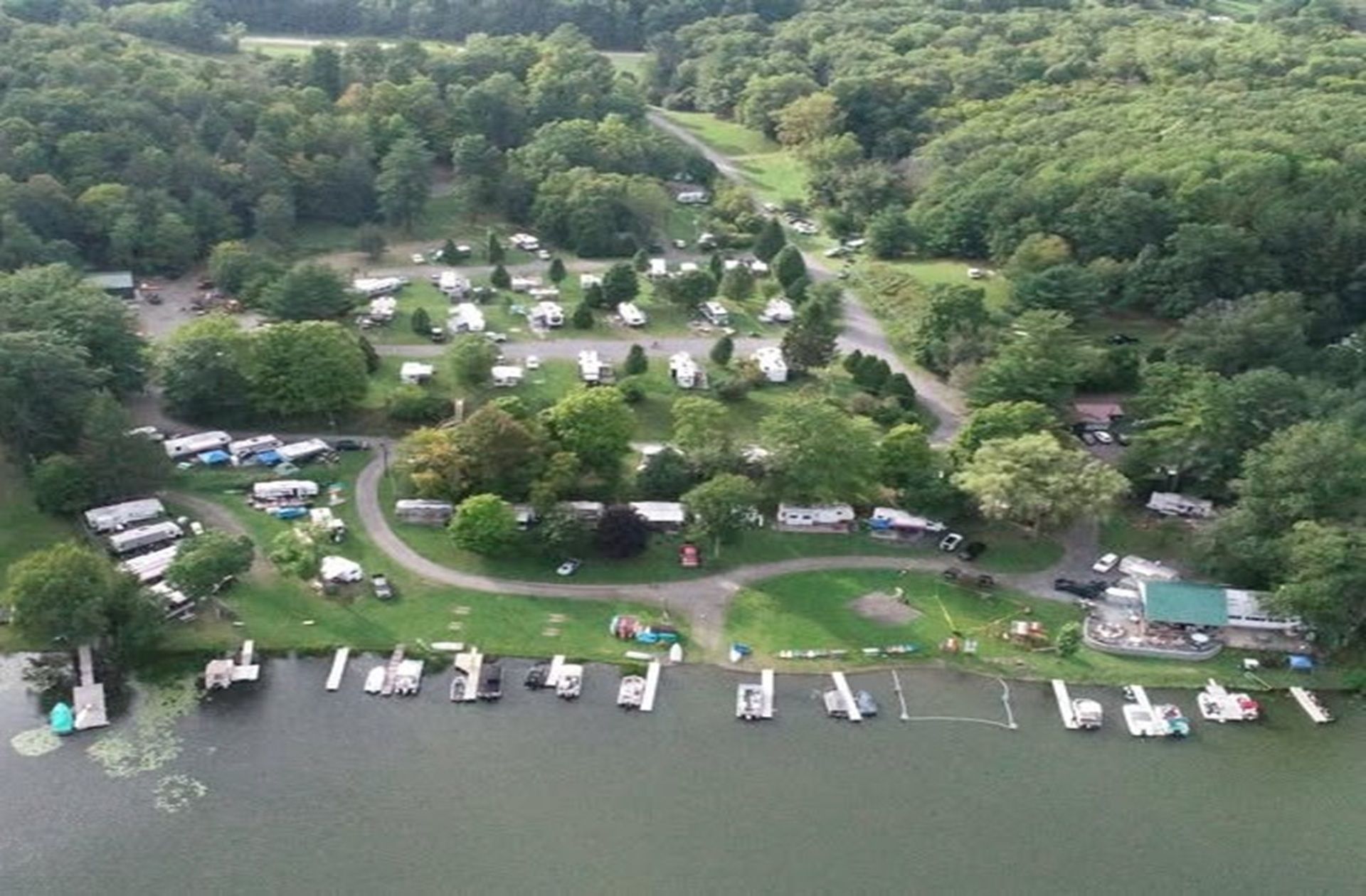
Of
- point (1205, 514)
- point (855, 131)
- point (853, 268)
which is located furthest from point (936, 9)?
point (1205, 514)

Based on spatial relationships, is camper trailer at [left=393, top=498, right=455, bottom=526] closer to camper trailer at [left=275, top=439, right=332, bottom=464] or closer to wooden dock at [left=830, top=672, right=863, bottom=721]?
camper trailer at [left=275, top=439, right=332, bottom=464]

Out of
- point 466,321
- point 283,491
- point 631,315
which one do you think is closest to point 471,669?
point 283,491

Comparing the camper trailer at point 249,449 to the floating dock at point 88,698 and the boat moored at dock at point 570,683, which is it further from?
the boat moored at dock at point 570,683

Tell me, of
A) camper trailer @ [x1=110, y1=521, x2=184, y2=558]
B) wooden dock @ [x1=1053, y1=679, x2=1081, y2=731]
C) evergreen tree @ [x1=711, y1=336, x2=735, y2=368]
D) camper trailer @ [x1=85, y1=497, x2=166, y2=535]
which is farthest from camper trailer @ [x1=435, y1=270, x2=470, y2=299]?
wooden dock @ [x1=1053, y1=679, x2=1081, y2=731]

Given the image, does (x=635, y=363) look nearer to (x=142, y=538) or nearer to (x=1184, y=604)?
(x=142, y=538)

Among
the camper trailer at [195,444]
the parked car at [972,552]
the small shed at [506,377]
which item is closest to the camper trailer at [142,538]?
the camper trailer at [195,444]

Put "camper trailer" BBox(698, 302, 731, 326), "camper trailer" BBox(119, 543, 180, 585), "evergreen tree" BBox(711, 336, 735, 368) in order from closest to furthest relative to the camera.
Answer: "camper trailer" BBox(119, 543, 180, 585) → "evergreen tree" BBox(711, 336, 735, 368) → "camper trailer" BBox(698, 302, 731, 326)
